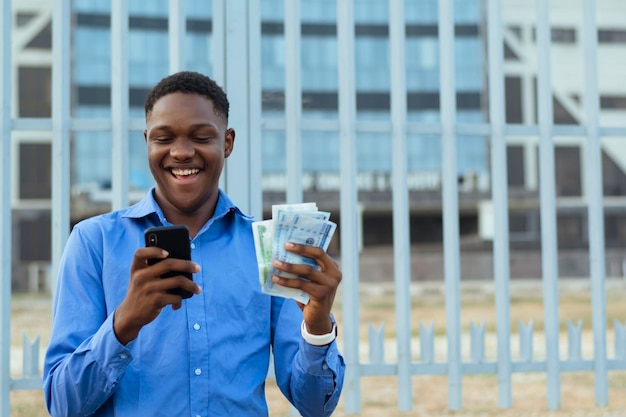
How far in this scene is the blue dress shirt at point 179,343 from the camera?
1.44m

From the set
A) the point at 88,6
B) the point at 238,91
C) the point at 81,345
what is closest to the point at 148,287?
the point at 81,345

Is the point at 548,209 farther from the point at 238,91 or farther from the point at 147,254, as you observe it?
the point at 147,254

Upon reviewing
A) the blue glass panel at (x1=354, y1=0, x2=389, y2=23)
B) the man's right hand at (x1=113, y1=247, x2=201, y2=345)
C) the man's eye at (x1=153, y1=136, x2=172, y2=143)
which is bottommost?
the man's right hand at (x1=113, y1=247, x2=201, y2=345)

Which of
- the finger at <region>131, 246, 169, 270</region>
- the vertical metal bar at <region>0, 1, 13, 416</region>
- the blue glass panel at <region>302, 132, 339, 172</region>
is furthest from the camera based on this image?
the blue glass panel at <region>302, 132, 339, 172</region>

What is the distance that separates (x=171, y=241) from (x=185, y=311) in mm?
238

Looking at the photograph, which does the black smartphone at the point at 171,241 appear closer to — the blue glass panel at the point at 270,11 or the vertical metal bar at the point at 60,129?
the vertical metal bar at the point at 60,129

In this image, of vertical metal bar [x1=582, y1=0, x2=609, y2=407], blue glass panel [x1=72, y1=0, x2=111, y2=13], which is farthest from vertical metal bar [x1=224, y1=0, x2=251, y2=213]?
blue glass panel [x1=72, y1=0, x2=111, y2=13]

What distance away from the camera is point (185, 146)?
1.57 m

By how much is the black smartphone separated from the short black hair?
13.6 inches

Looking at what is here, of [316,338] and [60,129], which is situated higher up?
[60,129]

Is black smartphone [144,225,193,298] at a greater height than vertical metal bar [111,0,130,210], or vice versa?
vertical metal bar [111,0,130,210]

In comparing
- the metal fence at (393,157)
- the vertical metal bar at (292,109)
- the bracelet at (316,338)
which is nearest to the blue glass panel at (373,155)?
the metal fence at (393,157)

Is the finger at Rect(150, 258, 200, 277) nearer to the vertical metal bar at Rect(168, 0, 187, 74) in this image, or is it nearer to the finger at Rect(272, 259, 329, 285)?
the finger at Rect(272, 259, 329, 285)

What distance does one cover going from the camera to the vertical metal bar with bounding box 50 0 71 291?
2.95 meters
